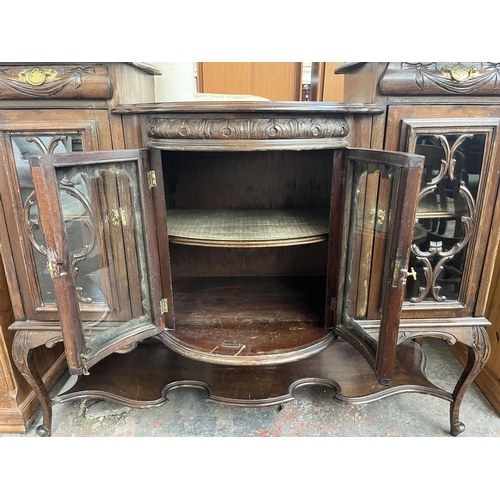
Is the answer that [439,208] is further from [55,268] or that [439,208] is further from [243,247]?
[55,268]

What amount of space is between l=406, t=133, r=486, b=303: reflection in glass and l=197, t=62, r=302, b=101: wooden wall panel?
85 cm

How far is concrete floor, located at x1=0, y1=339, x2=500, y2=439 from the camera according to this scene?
3.22 feet

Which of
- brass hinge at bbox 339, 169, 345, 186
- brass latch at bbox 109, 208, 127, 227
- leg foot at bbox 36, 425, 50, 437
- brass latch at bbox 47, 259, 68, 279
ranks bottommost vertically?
leg foot at bbox 36, 425, 50, 437

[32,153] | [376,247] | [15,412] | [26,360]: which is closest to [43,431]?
[15,412]

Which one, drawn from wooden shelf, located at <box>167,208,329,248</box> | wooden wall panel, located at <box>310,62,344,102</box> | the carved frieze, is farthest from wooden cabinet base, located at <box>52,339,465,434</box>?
wooden wall panel, located at <box>310,62,344,102</box>

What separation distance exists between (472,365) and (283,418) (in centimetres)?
50

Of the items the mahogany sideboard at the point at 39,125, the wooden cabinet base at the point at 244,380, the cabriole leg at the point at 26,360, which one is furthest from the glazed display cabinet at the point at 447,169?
the cabriole leg at the point at 26,360

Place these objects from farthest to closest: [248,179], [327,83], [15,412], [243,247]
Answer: [327,83], [248,179], [15,412], [243,247]

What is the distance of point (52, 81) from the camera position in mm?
718

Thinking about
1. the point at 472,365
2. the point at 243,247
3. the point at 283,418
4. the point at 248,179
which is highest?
the point at 248,179

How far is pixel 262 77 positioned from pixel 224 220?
2.54 ft

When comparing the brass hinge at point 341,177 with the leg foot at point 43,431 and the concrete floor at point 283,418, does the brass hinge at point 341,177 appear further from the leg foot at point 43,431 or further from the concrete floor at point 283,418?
the leg foot at point 43,431

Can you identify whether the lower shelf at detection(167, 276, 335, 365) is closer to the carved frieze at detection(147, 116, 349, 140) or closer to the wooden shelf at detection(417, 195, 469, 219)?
the wooden shelf at detection(417, 195, 469, 219)

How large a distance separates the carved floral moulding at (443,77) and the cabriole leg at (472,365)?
535 millimetres
